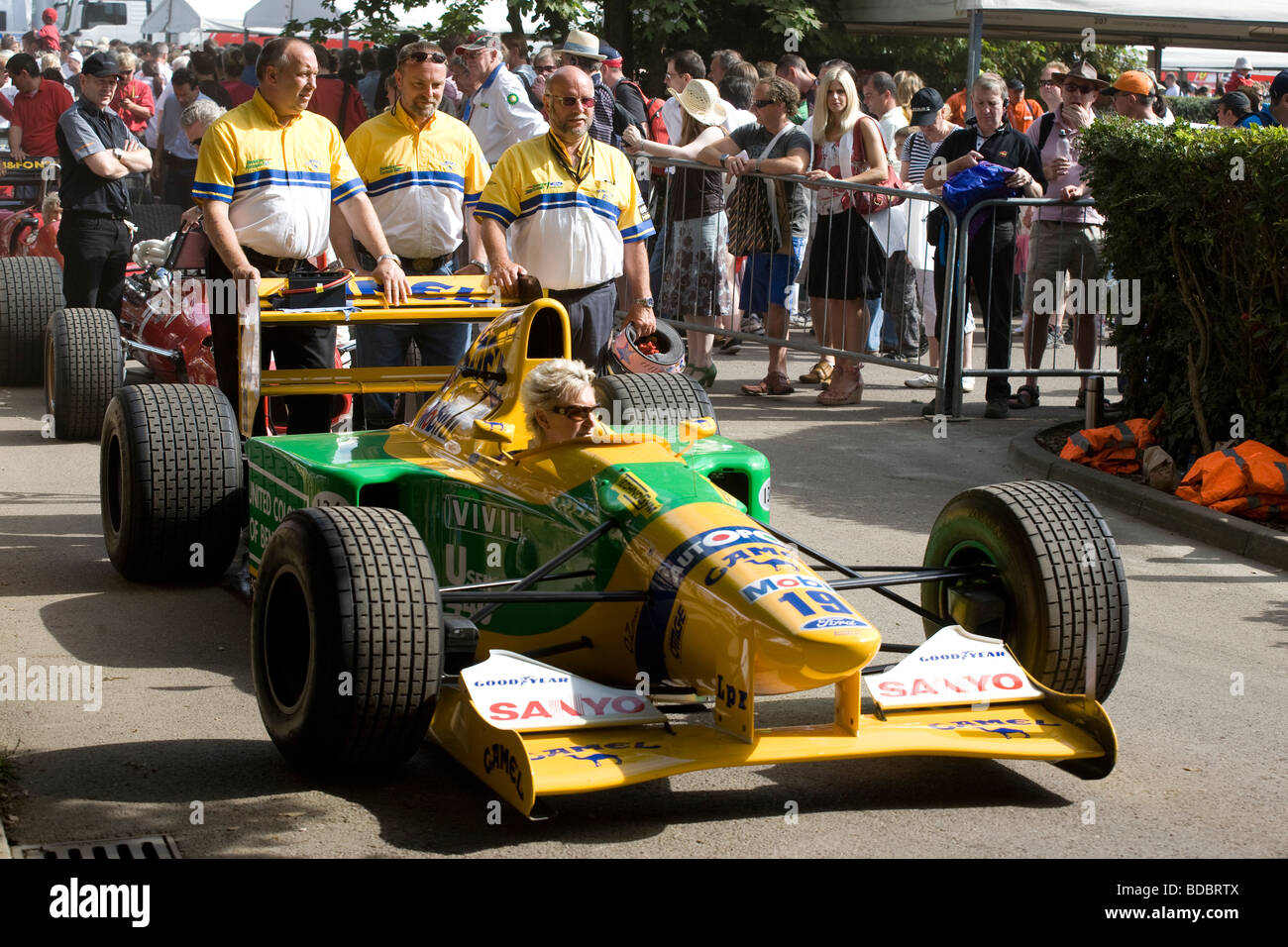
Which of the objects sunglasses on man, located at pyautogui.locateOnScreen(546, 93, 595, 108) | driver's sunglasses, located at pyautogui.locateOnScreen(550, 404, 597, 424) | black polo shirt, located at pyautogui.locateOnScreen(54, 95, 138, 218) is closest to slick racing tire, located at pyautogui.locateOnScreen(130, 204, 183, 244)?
black polo shirt, located at pyautogui.locateOnScreen(54, 95, 138, 218)

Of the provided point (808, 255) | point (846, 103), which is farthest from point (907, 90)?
point (808, 255)

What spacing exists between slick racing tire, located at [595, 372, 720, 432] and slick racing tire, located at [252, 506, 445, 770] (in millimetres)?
2088

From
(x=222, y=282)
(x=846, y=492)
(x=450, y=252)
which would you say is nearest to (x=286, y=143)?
(x=222, y=282)

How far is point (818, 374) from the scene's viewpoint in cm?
1270

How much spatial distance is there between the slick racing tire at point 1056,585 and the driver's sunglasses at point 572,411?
1319mm

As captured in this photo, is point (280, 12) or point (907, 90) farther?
point (280, 12)

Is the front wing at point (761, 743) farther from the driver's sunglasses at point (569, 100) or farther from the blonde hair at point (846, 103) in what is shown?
the blonde hair at point (846, 103)

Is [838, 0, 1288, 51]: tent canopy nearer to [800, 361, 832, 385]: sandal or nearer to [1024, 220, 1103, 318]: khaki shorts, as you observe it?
[800, 361, 832, 385]: sandal

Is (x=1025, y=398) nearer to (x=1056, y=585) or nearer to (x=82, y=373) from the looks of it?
(x=82, y=373)

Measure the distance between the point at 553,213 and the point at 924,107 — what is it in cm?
731

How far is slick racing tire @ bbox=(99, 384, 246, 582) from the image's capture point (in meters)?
6.86

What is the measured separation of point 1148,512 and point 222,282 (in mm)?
4704

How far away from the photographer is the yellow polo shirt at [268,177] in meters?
7.54
